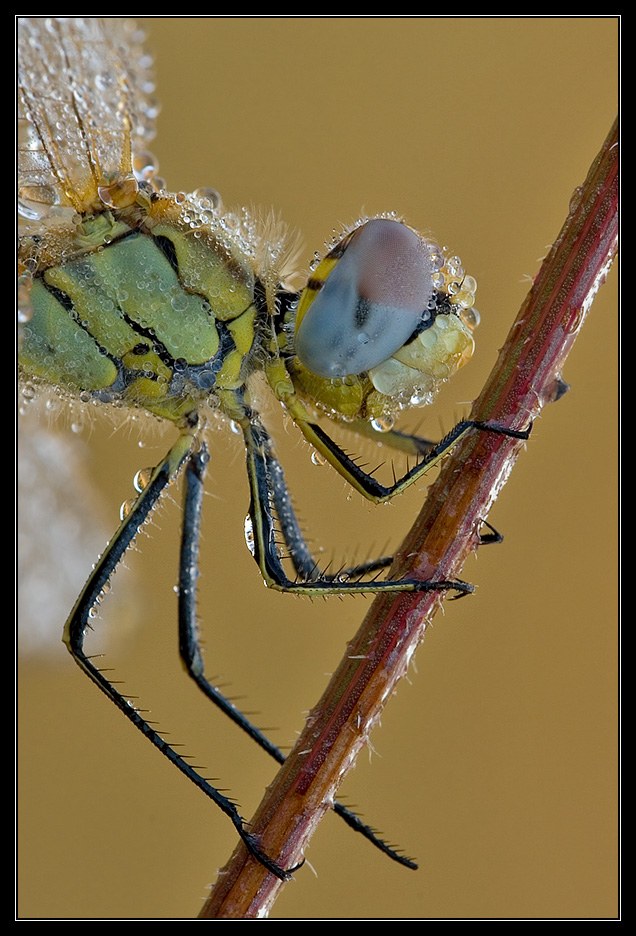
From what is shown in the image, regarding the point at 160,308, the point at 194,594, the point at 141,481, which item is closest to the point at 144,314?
the point at 160,308

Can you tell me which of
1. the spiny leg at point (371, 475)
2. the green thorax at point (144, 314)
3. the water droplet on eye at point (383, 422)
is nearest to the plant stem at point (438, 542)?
the spiny leg at point (371, 475)

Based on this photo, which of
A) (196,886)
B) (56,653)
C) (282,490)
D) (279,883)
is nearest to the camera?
(279,883)

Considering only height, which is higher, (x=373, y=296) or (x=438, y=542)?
(x=373, y=296)

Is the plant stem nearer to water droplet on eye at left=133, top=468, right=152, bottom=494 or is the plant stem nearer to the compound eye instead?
the compound eye

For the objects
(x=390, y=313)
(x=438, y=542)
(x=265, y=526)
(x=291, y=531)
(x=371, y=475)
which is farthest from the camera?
(x=291, y=531)

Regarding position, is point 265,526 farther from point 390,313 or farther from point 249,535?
point 390,313

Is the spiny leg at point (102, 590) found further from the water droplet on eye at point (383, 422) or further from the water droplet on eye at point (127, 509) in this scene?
the water droplet on eye at point (383, 422)

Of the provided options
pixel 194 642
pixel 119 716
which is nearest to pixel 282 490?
pixel 194 642

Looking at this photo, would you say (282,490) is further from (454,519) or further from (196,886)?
(196,886)

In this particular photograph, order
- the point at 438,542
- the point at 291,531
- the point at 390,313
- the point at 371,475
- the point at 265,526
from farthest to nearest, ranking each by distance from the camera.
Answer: the point at 291,531 → the point at 265,526 → the point at 371,475 → the point at 390,313 → the point at 438,542
